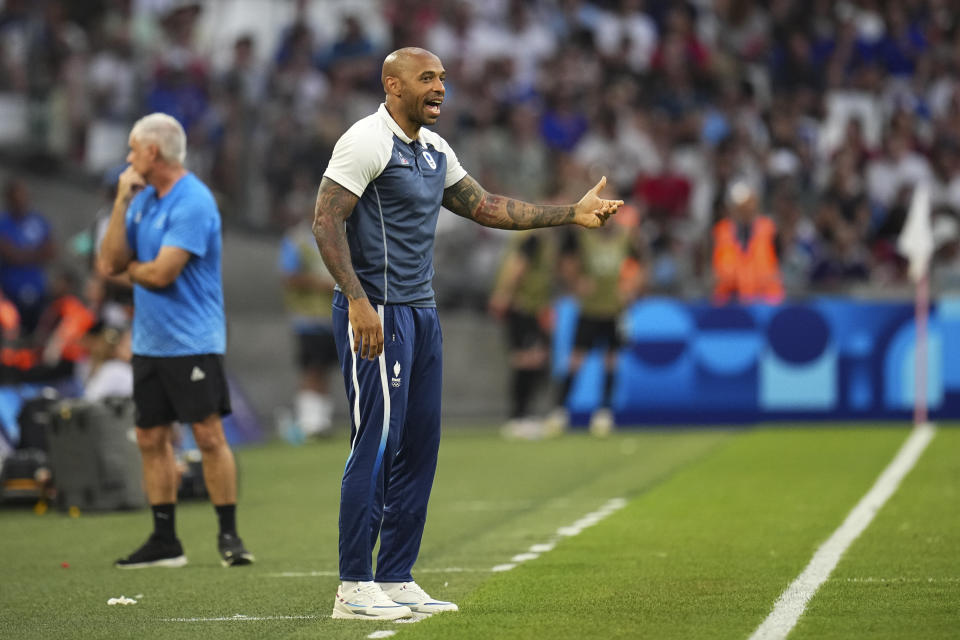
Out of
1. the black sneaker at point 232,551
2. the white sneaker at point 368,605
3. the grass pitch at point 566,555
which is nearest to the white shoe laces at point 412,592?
the white sneaker at point 368,605

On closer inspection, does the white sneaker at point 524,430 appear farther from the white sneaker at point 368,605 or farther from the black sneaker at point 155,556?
the white sneaker at point 368,605

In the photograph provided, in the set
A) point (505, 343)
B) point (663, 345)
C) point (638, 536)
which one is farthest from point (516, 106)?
point (638, 536)

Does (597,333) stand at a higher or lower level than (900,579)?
higher

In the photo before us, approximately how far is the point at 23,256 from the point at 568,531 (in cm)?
1140

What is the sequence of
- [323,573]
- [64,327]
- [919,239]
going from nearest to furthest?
[323,573], [64,327], [919,239]

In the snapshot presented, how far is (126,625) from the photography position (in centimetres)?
761

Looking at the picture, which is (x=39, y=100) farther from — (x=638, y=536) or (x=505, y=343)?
(x=638, y=536)

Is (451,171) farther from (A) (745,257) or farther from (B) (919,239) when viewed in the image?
(A) (745,257)

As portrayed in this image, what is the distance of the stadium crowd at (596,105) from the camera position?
70.3 feet

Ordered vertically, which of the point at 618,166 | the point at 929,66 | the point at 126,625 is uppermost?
the point at 929,66

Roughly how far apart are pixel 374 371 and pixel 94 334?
705cm

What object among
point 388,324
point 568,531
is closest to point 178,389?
point 388,324

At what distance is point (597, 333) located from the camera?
746 inches

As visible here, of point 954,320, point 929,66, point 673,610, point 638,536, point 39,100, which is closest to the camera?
point 673,610
